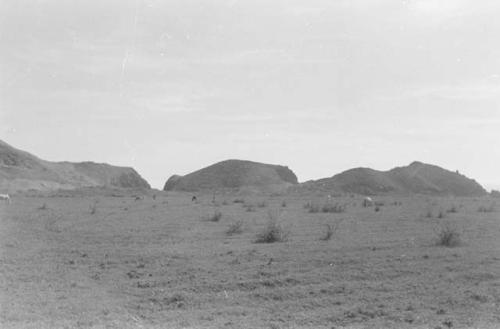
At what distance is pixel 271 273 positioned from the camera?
13.4 meters

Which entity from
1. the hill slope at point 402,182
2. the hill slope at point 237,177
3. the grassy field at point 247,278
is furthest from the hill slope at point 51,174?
the grassy field at point 247,278

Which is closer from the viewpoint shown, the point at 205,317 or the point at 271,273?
the point at 205,317

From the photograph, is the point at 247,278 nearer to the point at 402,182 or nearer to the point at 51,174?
the point at 402,182

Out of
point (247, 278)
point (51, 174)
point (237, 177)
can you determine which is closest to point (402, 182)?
point (237, 177)

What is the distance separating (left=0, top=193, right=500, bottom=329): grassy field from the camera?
399 inches

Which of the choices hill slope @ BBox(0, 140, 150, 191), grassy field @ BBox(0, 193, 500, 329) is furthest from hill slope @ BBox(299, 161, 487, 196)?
grassy field @ BBox(0, 193, 500, 329)

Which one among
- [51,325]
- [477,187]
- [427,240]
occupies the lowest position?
[51,325]

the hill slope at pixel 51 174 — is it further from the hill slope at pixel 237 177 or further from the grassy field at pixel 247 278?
the grassy field at pixel 247 278

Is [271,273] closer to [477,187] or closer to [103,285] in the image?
[103,285]

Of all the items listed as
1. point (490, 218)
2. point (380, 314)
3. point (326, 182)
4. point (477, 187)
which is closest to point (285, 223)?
point (490, 218)

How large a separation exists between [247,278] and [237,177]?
84.9 metres

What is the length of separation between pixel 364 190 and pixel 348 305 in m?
69.5

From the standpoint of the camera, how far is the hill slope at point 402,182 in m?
81.2

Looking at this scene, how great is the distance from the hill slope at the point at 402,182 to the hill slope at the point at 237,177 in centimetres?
997
